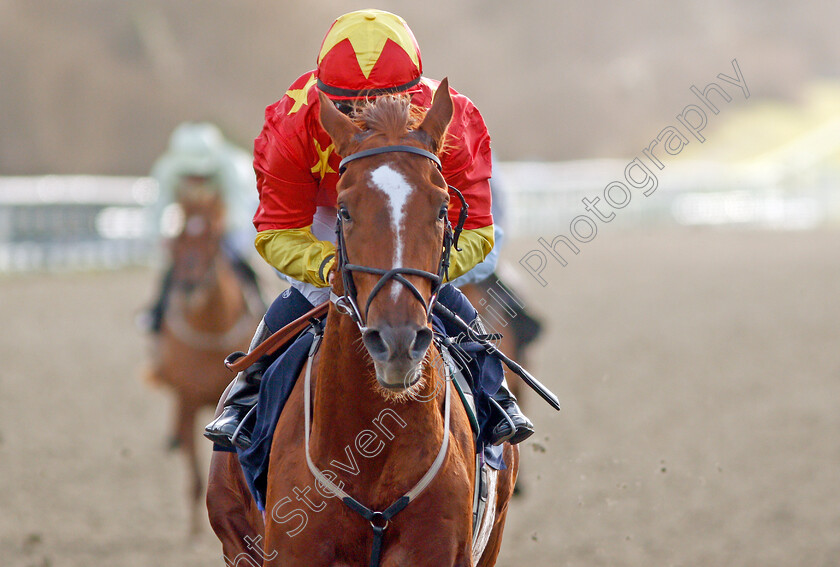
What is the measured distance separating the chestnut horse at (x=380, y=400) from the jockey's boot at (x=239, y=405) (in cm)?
17

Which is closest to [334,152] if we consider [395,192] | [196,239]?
[395,192]

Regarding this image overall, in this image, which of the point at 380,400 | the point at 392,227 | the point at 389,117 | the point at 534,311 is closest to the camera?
the point at 392,227

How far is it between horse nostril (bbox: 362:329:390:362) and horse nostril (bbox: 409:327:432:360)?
0.21ft

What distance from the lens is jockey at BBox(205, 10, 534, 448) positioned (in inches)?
113

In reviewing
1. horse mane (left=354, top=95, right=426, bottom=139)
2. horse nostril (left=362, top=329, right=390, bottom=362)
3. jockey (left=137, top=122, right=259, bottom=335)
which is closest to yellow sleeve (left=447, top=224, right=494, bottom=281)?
horse mane (left=354, top=95, right=426, bottom=139)

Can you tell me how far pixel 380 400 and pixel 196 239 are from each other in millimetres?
4419

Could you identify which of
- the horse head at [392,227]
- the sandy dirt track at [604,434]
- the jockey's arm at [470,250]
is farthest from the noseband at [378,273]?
the sandy dirt track at [604,434]

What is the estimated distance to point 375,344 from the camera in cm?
231

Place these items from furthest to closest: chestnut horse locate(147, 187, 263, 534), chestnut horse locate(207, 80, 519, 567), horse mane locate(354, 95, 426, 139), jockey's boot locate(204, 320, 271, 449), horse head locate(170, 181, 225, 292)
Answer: horse head locate(170, 181, 225, 292) → chestnut horse locate(147, 187, 263, 534) → jockey's boot locate(204, 320, 271, 449) → horse mane locate(354, 95, 426, 139) → chestnut horse locate(207, 80, 519, 567)

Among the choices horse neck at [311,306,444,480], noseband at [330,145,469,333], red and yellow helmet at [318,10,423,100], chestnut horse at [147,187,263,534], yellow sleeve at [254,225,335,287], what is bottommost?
horse neck at [311,306,444,480]

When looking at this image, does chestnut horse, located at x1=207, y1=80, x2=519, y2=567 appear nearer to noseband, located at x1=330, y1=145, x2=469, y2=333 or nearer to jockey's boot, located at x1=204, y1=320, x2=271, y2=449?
noseband, located at x1=330, y1=145, x2=469, y2=333

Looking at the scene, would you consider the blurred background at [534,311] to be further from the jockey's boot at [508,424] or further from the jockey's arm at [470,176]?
the jockey's arm at [470,176]

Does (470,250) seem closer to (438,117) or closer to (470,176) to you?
(470,176)

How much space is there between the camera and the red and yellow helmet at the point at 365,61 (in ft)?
9.44
